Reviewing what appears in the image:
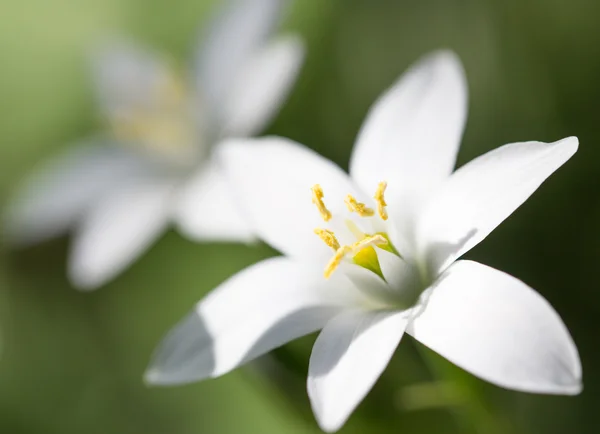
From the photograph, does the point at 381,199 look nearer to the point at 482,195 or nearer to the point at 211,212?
the point at 482,195

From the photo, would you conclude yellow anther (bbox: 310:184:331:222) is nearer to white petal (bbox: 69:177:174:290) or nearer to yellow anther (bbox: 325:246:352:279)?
yellow anther (bbox: 325:246:352:279)

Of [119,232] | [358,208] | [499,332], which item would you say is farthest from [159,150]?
[499,332]

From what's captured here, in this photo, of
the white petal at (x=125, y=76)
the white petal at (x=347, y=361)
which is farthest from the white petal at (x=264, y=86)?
the white petal at (x=347, y=361)

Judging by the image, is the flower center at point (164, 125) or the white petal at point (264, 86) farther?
the flower center at point (164, 125)

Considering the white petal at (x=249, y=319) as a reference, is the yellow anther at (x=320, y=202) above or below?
above

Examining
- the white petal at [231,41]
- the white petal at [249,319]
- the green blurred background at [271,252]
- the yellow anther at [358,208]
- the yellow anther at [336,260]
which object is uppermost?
the white petal at [231,41]

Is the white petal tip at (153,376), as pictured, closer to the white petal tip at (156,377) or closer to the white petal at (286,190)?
the white petal tip at (156,377)

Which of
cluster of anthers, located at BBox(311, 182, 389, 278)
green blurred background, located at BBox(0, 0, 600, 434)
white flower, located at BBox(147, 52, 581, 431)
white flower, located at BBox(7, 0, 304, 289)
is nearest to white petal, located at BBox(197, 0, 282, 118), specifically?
white flower, located at BBox(7, 0, 304, 289)
